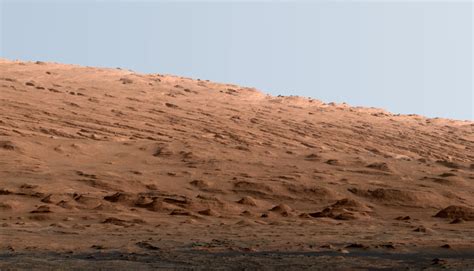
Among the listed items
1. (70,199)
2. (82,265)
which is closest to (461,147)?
(70,199)

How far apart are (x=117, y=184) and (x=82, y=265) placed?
11.4 meters

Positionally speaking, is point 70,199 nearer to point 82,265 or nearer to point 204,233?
point 204,233

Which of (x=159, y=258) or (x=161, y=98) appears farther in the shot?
(x=161, y=98)

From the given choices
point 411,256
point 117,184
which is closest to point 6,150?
point 117,184

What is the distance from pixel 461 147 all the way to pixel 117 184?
74.6 ft

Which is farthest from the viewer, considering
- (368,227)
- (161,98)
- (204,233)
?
(161,98)

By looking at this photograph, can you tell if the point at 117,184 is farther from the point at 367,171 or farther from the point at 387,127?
the point at 387,127

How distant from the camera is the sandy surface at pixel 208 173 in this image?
13492mm

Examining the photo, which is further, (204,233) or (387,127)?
(387,127)

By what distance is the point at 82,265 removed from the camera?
968 centimetres

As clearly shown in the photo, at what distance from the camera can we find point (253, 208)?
62.7 feet

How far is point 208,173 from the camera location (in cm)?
2342

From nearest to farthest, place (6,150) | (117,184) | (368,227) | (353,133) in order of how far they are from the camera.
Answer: (368,227) → (117,184) → (6,150) → (353,133)

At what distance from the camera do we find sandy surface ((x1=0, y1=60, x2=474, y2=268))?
44.3ft
